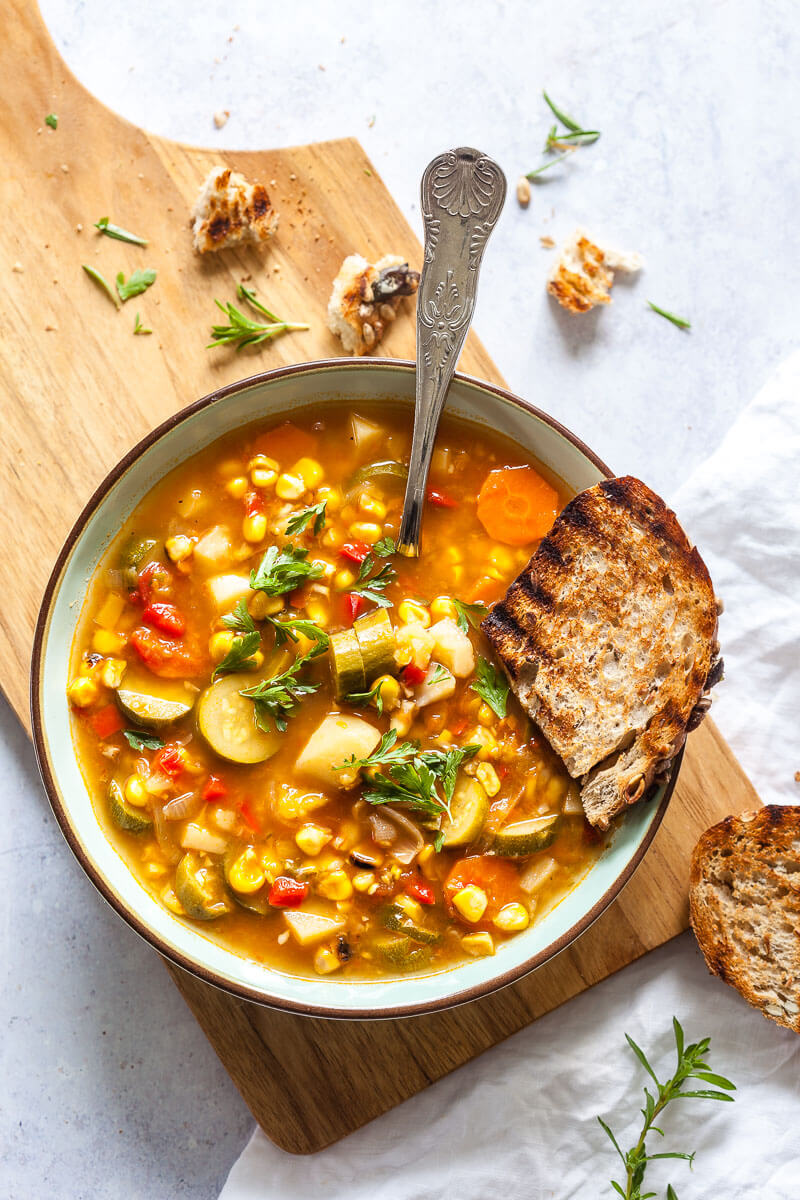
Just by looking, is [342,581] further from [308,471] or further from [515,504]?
[515,504]

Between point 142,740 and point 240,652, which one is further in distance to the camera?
point 142,740

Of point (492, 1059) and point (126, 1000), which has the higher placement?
point (126, 1000)

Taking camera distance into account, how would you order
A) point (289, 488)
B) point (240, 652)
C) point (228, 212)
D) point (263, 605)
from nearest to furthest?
1. point (240, 652)
2. point (263, 605)
3. point (289, 488)
4. point (228, 212)

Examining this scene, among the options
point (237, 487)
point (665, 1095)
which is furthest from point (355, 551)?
point (665, 1095)

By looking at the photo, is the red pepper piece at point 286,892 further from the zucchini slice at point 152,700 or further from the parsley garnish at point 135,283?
the parsley garnish at point 135,283

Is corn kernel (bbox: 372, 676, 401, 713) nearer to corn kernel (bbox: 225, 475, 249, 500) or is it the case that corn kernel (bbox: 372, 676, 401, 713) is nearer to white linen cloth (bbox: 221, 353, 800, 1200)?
corn kernel (bbox: 225, 475, 249, 500)

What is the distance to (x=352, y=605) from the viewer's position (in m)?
3.90

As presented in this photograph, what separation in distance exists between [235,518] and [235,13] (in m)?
2.37

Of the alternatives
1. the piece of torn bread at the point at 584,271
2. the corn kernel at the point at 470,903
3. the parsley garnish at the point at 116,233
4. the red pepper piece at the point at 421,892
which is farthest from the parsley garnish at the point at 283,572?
the piece of torn bread at the point at 584,271

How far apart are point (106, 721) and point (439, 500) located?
5.11 feet

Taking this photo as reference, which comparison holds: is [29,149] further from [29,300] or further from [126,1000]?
[126,1000]

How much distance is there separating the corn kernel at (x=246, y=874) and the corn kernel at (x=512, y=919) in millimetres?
914

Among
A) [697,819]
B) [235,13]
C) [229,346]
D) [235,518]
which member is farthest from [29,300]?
[697,819]

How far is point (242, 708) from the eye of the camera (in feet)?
12.6
